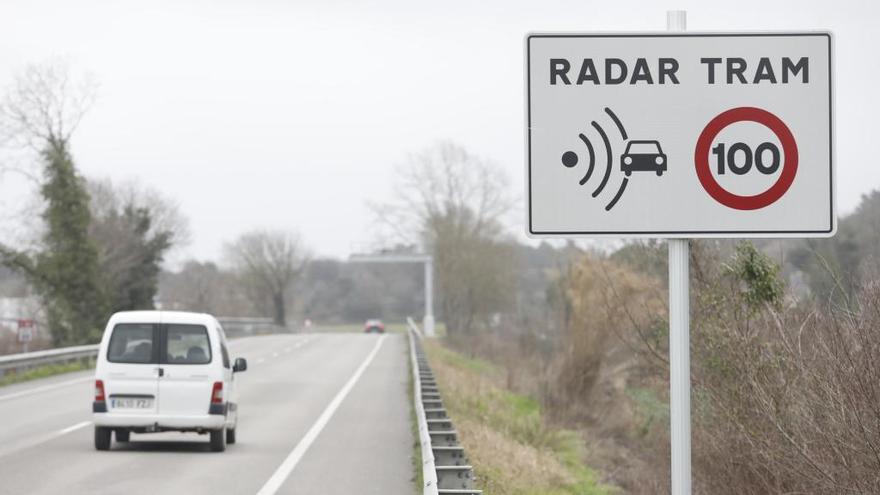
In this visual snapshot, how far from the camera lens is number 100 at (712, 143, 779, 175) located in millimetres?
5164

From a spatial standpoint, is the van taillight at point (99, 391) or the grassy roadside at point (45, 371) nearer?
the van taillight at point (99, 391)

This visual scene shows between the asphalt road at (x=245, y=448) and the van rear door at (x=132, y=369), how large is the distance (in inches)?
27.2

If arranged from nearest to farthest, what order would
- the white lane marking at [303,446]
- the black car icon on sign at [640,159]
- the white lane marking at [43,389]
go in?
the black car icon on sign at [640,159] < the white lane marking at [303,446] < the white lane marking at [43,389]

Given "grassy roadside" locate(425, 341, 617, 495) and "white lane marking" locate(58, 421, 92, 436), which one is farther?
"white lane marking" locate(58, 421, 92, 436)

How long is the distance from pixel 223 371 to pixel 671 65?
13863 mm

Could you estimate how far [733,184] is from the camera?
5.18 meters

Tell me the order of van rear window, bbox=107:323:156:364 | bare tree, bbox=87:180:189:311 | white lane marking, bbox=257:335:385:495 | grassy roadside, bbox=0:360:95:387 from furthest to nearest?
bare tree, bbox=87:180:189:311 < grassy roadside, bbox=0:360:95:387 < van rear window, bbox=107:323:156:364 < white lane marking, bbox=257:335:385:495

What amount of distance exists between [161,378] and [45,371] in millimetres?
19950

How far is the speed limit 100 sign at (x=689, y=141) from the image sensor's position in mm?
5176

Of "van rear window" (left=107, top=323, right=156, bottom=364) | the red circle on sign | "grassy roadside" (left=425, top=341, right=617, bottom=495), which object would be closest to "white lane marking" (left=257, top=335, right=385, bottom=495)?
"grassy roadside" (left=425, top=341, right=617, bottom=495)

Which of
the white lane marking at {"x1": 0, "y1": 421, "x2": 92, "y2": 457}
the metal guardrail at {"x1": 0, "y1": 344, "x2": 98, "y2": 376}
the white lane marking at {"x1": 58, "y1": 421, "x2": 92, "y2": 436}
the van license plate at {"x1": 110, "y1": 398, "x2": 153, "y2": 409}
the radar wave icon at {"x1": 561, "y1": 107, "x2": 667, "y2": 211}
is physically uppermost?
the radar wave icon at {"x1": 561, "y1": 107, "x2": 667, "y2": 211}

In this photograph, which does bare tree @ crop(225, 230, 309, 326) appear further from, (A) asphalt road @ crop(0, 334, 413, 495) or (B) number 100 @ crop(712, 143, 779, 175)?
(B) number 100 @ crop(712, 143, 779, 175)

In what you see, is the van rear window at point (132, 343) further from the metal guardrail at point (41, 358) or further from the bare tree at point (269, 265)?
the bare tree at point (269, 265)

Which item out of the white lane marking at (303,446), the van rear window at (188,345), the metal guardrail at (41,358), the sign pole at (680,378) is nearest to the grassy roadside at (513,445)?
the white lane marking at (303,446)
